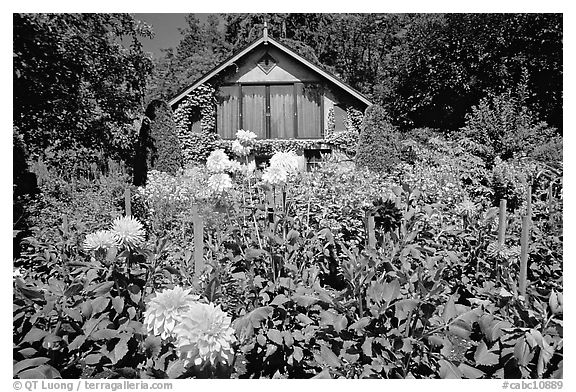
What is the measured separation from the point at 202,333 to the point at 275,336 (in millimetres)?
666

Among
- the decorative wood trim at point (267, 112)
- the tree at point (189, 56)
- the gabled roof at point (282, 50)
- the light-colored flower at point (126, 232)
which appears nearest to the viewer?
the light-colored flower at point (126, 232)

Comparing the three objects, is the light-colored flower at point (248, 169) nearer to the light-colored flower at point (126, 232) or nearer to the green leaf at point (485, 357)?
the light-colored flower at point (126, 232)

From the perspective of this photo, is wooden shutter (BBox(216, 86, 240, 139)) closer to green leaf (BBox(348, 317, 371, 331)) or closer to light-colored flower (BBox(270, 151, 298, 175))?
light-colored flower (BBox(270, 151, 298, 175))

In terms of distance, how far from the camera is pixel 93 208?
21.7ft

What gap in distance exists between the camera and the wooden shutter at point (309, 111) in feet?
46.6

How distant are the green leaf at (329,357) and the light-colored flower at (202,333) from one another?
62 centimetres

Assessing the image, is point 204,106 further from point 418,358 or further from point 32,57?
point 418,358

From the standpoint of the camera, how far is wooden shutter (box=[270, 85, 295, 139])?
14.2m

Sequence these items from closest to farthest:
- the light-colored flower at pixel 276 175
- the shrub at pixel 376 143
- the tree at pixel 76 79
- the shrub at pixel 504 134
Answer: the light-colored flower at pixel 276 175
the tree at pixel 76 79
the shrub at pixel 504 134
the shrub at pixel 376 143

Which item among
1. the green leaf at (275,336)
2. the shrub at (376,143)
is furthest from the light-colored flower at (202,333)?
the shrub at (376,143)

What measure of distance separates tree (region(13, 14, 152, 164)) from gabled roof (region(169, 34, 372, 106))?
2.15 meters

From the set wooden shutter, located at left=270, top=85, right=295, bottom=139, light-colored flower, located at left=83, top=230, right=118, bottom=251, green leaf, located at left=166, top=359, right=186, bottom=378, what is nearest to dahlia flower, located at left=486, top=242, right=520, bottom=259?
green leaf, located at left=166, top=359, right=186, bottom=378

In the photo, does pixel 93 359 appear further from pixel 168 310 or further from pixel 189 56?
pixel 189 56
